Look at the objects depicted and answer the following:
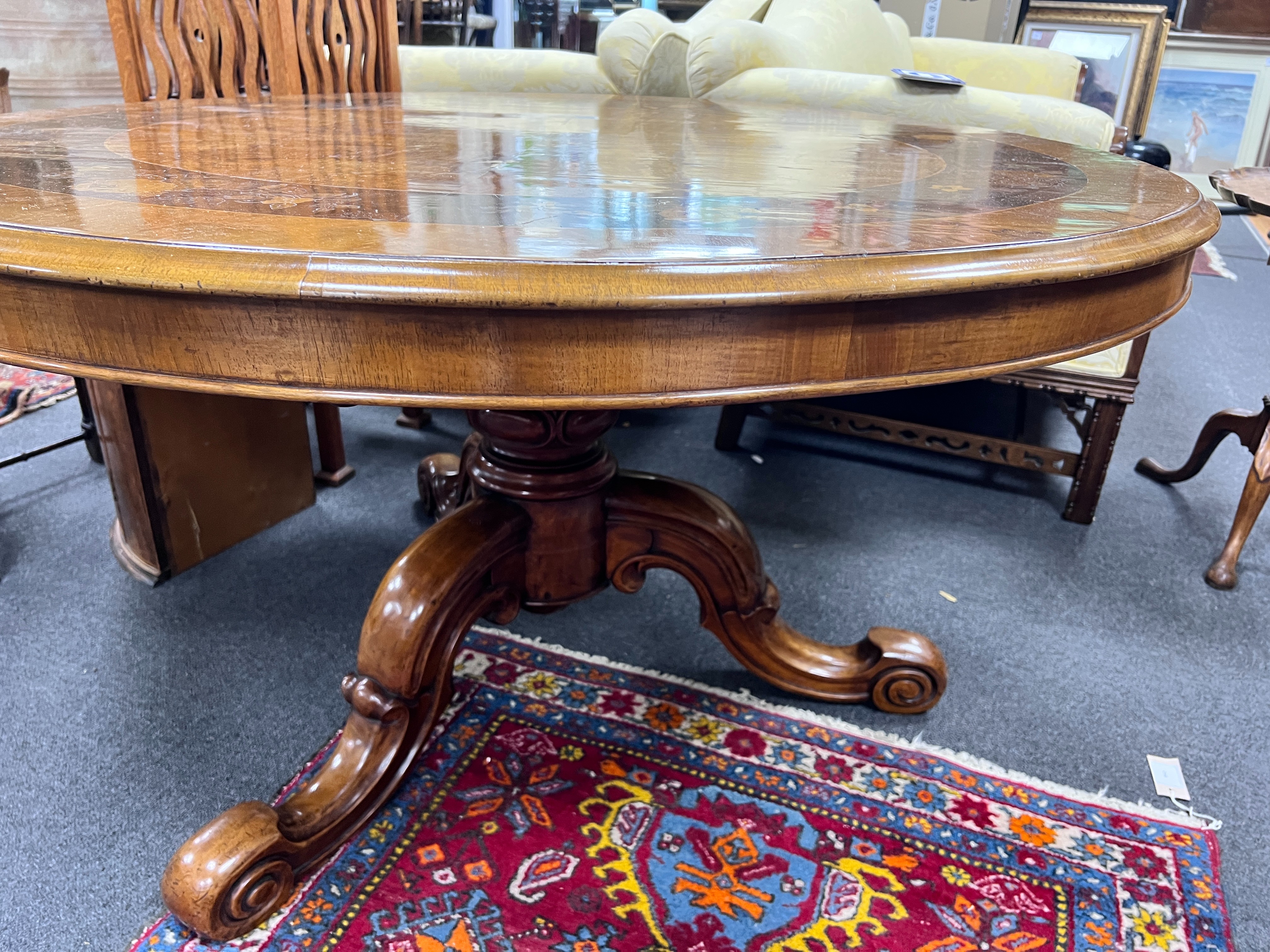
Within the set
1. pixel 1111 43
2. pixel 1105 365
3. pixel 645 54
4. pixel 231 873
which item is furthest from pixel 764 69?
pixel 1111 43

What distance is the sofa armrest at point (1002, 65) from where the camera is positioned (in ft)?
9.29

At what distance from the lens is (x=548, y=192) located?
1.90 feet

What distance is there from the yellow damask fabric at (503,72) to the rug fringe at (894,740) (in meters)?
1.19

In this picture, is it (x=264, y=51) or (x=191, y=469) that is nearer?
(x=191, y=469)

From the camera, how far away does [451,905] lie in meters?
0.80

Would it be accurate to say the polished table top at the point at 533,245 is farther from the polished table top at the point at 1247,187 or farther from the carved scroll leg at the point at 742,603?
the polished table top at the point at 1247,187

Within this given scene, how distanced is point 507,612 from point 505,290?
57cm

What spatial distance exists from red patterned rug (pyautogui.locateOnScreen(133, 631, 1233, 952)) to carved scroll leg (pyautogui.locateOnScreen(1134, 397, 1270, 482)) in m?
0.80

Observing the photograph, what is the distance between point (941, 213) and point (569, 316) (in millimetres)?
276

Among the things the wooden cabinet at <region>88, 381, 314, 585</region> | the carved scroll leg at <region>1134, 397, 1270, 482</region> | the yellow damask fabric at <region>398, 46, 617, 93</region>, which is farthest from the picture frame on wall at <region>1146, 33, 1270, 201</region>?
the wooden cabinet at <region>88, 381, 314, 585</region>

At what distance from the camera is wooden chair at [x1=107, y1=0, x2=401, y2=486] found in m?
1.37

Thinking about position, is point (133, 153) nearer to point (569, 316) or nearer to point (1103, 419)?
point (569, 316)

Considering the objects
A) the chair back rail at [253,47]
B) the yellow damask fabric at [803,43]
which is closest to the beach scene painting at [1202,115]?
the yellow damask fabric at [803,43]

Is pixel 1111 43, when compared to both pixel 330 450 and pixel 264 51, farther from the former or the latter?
pixel 330 450
